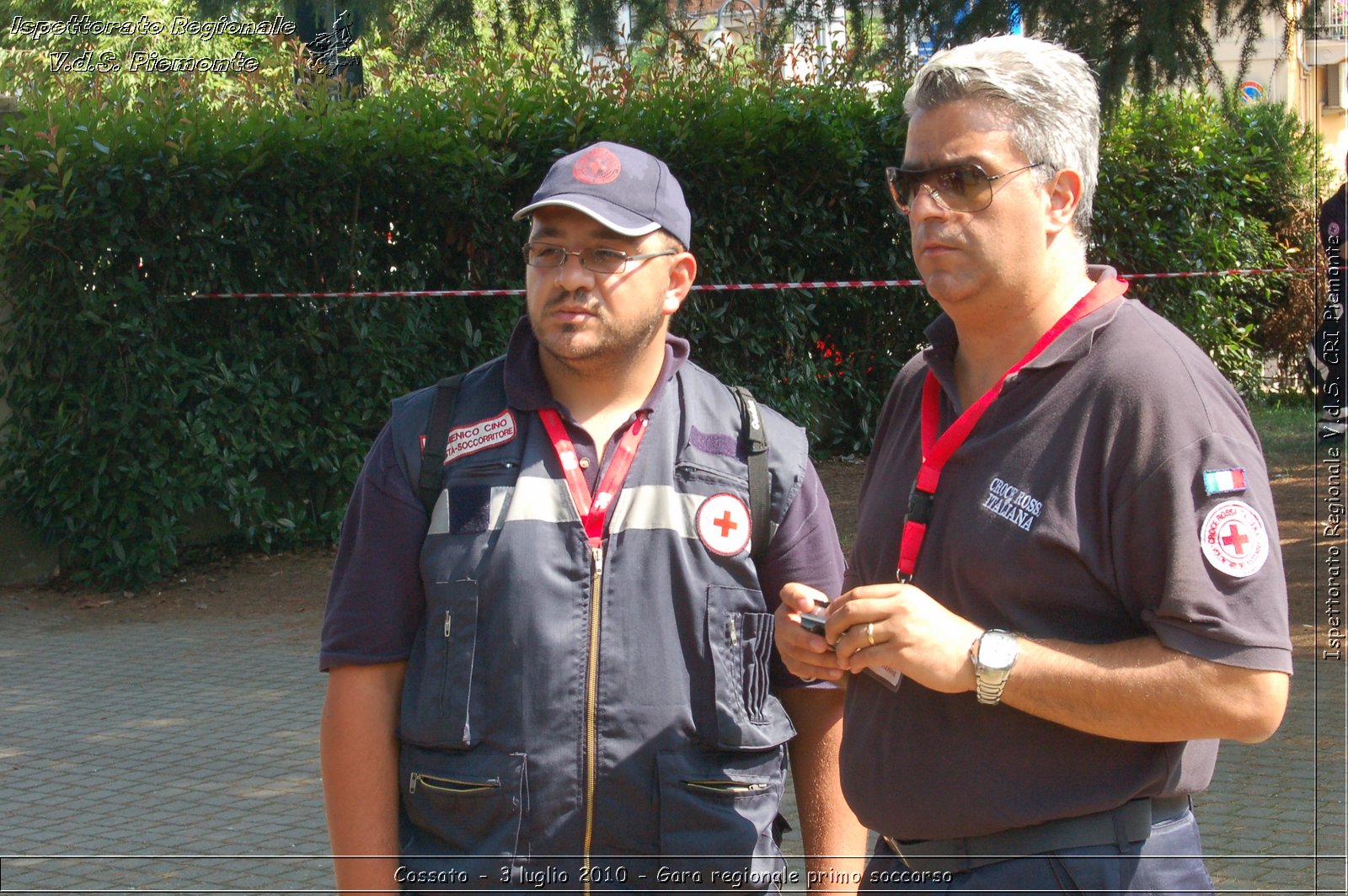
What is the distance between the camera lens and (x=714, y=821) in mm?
2295

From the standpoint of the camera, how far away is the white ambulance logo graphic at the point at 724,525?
7.84 feet

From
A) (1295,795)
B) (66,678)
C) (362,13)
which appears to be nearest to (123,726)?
(66,678)

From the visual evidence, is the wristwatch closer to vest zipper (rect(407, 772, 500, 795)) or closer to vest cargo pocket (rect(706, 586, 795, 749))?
vest cargo pocket (rect(706, 586, 795, 749))

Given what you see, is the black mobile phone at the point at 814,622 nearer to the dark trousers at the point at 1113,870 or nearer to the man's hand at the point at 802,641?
the man's hand at the point at 802,641

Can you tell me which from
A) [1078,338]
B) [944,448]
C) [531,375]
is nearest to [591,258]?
[531,375]

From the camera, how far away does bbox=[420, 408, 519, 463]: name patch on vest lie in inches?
94.4

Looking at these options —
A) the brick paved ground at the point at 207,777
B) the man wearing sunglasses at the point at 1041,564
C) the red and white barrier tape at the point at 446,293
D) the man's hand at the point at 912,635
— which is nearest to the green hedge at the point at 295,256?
the red and white barrier tape at the point at 446,293

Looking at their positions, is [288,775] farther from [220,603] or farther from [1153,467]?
[1153,467]

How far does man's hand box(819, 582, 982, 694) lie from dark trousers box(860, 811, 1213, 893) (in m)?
0.29

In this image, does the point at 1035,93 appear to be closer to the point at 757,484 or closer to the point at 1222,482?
the point at 1222,482

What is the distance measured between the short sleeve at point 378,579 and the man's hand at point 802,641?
2.13 ft

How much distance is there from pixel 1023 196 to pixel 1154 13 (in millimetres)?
5108

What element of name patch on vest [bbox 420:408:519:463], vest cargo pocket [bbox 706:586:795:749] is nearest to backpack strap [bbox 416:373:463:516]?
name patch on vest [bbox 420:408:519:463]

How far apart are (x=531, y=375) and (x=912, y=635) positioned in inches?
36.9
